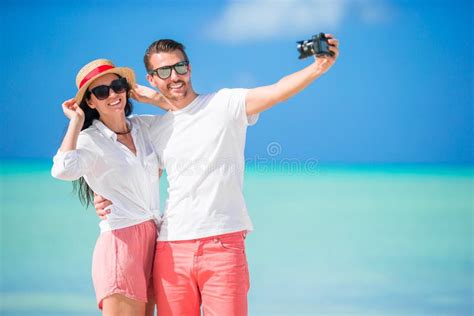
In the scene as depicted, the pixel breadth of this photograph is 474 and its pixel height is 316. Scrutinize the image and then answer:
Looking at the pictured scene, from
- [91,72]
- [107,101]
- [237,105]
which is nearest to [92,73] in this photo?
[91,72]

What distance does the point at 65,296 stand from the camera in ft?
18.1

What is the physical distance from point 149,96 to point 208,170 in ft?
1.76

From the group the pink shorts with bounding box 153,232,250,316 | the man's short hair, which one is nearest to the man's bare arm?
the man's short hair

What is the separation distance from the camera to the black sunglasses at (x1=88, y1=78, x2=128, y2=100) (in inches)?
104

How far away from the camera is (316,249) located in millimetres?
7320

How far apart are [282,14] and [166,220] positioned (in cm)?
1555

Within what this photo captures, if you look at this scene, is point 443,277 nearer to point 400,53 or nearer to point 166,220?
point 166,220

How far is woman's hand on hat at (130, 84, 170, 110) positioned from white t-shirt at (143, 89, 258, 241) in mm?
232

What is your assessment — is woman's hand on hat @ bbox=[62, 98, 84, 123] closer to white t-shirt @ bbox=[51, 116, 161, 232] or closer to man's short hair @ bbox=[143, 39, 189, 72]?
white t-shirt @ bbox=[51, 116, 161, 232]

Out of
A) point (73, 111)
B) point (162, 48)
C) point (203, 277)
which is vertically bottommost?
point (203, 277)

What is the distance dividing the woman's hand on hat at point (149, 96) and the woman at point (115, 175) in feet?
0.54

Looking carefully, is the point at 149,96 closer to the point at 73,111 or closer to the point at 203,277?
the point at 73,111

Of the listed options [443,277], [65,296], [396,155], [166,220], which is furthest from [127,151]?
[396,155]

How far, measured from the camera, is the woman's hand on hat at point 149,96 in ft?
9.37
